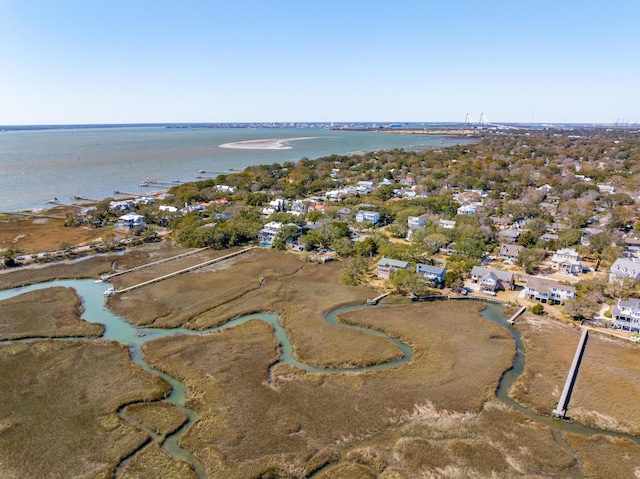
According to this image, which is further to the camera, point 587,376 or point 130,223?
point 130,223

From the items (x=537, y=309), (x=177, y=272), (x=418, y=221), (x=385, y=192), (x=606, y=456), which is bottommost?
(x=606, y=456)

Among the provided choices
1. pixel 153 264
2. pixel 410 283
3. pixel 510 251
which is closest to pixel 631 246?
pixel 510 251

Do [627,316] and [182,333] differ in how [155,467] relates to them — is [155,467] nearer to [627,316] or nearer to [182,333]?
[182,333]

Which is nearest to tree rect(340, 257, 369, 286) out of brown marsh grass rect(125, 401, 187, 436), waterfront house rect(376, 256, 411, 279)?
waterfront house rect(376, 256, 411, 279)

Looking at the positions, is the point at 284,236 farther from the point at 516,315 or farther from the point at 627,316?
the point at 627,316

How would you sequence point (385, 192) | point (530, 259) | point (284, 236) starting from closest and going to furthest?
point (530, 259) < point (284, 236) < point (385, 192)

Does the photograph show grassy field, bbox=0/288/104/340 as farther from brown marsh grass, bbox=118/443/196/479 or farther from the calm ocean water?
the calm ocean water

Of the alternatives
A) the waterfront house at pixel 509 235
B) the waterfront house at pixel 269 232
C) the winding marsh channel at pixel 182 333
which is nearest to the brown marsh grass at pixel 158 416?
the winding marsh channel at pixel 182 333

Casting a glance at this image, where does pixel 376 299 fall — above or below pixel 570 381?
above

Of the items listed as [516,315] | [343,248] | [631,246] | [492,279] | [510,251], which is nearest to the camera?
[516,315]
